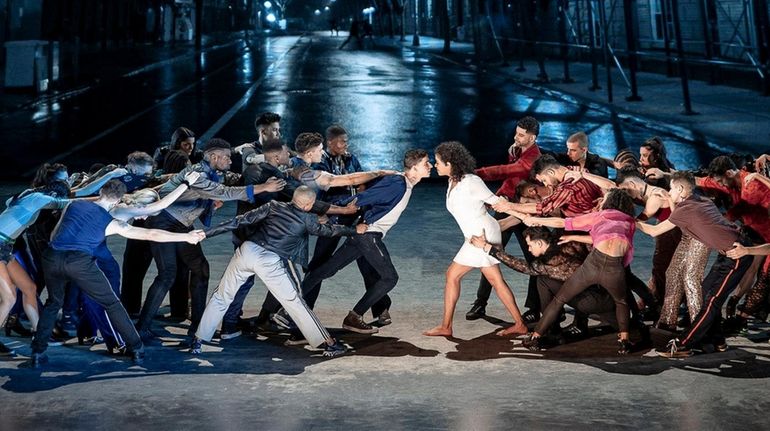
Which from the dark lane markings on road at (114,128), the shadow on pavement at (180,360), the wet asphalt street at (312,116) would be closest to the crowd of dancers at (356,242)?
the shadow on pavement at (180,360)

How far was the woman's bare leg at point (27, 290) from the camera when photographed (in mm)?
9633

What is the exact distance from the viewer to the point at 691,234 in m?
9.39

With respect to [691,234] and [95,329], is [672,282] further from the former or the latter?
[95,329]

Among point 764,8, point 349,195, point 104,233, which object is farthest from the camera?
point 764,8

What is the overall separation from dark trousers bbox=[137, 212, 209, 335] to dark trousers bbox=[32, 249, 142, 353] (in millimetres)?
706

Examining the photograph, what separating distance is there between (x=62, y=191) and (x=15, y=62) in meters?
26.8

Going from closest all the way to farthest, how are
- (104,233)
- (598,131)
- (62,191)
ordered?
(104,233) → (62,191) → (598,131)

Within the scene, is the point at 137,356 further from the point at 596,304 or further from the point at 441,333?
the point at 596,304

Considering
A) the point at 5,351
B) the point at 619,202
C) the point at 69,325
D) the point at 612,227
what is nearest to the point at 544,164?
the point at 619,202

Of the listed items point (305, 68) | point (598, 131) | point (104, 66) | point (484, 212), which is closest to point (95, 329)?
point (484, 212)

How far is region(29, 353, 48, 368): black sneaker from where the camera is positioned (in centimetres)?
903

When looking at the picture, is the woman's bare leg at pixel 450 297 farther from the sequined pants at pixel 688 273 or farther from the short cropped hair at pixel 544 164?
the sequined pants at pixel 688 273

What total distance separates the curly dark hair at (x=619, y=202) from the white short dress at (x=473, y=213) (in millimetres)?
998

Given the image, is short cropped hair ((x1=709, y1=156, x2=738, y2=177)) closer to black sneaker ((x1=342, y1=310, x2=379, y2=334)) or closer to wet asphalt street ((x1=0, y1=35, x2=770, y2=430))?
wet asphalt street ((x1=0, y1=35, x2=770, y2=430))
